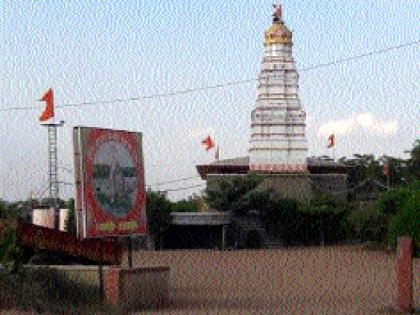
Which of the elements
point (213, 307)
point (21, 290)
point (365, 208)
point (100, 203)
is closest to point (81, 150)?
point (100, 203)

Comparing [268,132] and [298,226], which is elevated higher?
[268,132]

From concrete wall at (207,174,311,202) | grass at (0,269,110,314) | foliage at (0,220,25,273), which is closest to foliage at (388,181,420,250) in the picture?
concrete wall at (207,174,311,202)

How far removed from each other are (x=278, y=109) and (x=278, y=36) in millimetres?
4962

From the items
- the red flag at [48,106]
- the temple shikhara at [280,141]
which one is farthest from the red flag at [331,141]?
the red flag at [48,106]

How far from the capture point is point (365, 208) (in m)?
39.3

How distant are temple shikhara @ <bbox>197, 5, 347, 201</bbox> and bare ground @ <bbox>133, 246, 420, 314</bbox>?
10.8m

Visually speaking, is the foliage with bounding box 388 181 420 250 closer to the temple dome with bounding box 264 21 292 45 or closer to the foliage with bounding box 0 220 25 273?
the foliage with bounding box 0 220 25 273

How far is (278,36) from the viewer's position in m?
57.1

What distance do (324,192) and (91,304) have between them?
112 ft

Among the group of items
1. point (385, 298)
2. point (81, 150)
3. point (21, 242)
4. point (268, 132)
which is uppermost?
point (268, 132)

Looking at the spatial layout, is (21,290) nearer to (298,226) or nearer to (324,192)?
(298,226)

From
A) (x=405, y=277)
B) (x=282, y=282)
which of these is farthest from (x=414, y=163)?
(x=405, y=277)

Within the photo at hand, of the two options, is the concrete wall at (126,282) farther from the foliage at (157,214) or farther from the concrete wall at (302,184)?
the concrete wall at (302,184)

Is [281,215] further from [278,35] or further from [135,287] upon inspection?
[135,287]
